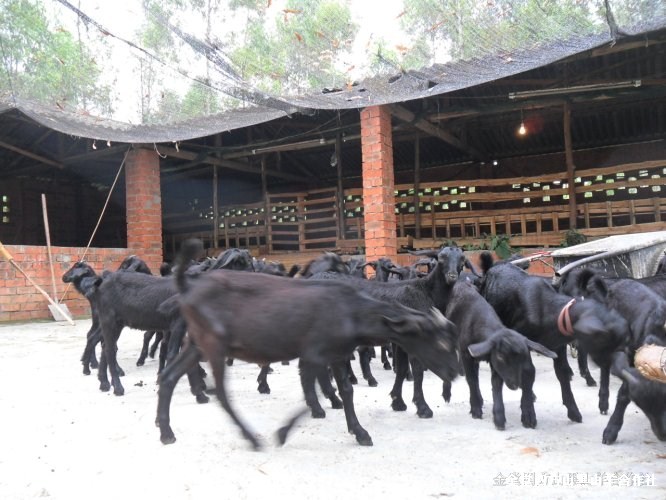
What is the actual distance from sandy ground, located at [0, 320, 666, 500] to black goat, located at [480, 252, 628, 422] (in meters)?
0.52

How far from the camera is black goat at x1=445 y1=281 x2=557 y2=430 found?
158 inches

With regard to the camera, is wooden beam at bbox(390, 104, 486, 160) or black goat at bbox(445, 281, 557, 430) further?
wooden beam at bbox(390, 104, 486, 160)

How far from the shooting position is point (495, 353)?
4.07 m

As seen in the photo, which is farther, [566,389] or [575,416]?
[566,389]

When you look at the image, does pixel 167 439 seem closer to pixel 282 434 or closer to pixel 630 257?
pixel 282 434

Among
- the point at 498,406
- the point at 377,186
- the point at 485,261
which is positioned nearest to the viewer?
the point at 498,406

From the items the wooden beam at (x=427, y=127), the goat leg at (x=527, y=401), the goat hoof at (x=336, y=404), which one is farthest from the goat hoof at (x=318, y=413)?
the wooden beam at (x=427, y=127)

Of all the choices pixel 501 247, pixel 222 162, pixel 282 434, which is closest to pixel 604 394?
pixel 282 434

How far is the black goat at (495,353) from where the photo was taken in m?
4.01

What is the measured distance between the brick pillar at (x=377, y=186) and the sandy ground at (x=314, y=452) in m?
5.20

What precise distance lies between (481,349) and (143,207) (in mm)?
11270

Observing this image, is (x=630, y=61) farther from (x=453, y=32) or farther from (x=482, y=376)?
(x=482, y=376)

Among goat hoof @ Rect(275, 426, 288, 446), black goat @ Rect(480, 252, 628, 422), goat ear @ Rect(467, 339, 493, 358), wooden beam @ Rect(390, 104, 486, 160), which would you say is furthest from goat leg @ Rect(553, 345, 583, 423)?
wooden beam @ Rect(390, 104, 486, 160)

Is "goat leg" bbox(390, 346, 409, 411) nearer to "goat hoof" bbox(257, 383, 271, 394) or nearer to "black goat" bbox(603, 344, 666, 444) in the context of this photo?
"goat hoof" bbox(257, 383, 271, 394)
